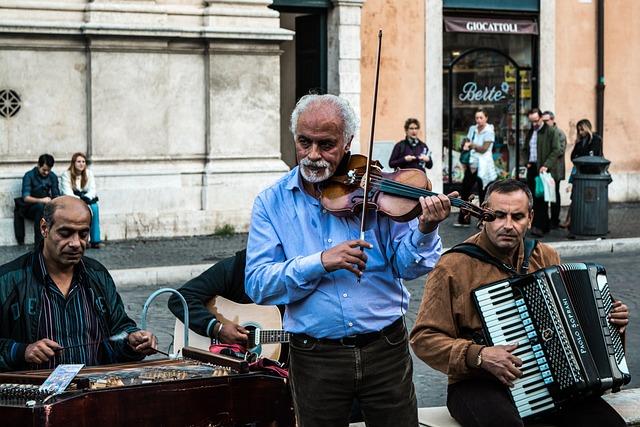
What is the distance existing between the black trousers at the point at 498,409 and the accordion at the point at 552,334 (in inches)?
3.6

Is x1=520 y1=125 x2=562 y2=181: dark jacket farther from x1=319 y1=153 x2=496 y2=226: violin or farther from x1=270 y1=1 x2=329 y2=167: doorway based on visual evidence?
x1=319 y1=153 x2=496 y2=226: violin

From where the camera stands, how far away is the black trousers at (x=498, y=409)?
5281 mm

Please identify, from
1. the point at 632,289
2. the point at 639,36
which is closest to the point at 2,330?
the point at 632,289

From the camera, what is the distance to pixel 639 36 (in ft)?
70.2

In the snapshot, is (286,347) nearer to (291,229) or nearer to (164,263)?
(291,229)

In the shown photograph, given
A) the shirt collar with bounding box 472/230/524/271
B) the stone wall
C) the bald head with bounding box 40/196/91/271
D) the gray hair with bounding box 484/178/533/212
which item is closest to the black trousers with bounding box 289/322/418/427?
the bald head with bounding box 40/196/91/271

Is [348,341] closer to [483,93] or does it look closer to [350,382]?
[350,382]

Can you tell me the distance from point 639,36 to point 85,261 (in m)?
17.5

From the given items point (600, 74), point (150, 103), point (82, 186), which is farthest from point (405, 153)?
point (600, 74)

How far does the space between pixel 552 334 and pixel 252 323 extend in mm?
1920

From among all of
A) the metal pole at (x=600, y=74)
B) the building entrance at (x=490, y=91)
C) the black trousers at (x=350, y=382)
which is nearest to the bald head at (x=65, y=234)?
the black trousers at (x=350, y=382)

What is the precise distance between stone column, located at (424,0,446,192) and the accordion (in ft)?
46.4

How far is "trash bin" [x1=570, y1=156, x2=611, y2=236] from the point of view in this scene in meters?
16.1

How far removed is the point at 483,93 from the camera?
20625 mm
